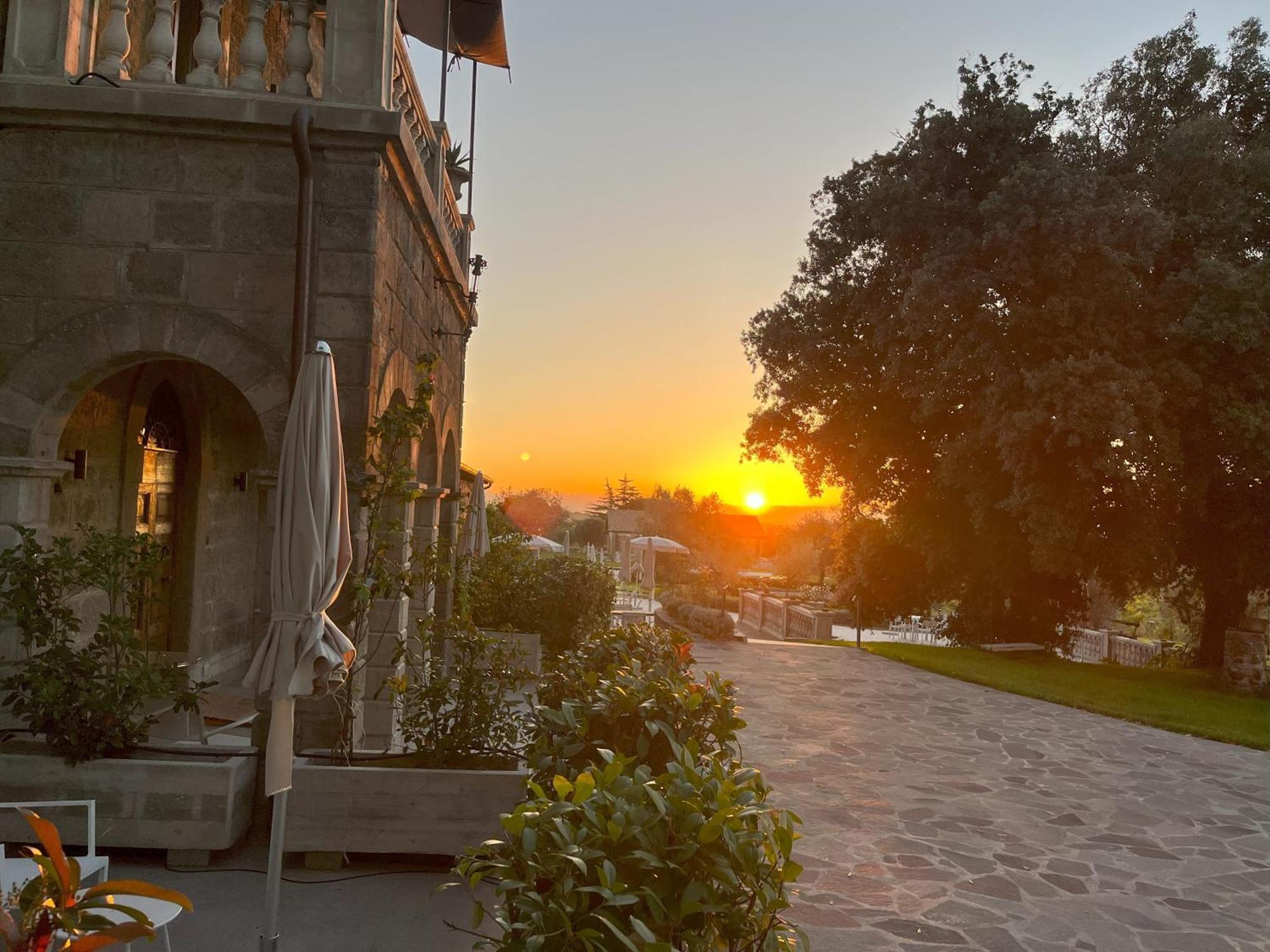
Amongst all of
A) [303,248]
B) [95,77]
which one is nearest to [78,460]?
[95,77]

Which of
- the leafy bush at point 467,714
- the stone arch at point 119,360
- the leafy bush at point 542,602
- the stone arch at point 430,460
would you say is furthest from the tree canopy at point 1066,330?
the stone arch at point 119,360

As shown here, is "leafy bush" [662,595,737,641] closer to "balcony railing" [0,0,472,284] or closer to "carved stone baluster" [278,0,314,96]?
"balcony railing" [0,0,472,284]

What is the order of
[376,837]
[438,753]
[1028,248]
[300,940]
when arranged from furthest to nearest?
[1028,248] < [438,753] < [376,837] < [300,940]

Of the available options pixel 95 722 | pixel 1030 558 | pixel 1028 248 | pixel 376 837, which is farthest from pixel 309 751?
pixel 1030 558

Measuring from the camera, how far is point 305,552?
13.5ft

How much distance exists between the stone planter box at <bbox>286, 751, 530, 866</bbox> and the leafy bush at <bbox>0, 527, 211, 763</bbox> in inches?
35.9

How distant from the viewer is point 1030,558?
60.6ft

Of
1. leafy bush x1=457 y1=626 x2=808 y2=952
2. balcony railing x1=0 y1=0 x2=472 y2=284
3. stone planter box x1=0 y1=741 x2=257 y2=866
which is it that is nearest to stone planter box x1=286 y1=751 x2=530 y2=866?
stone planter box x1=0 y1=741 x2=257 y2=866

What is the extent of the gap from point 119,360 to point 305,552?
2528 millimetres

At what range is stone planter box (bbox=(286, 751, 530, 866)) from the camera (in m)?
4.97

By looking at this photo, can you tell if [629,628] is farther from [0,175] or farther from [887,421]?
[887,421]

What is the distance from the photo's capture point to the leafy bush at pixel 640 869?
7.84 ft

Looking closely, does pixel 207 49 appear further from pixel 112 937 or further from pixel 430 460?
pixel 112 937

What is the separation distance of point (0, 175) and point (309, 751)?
4034 millimetres
